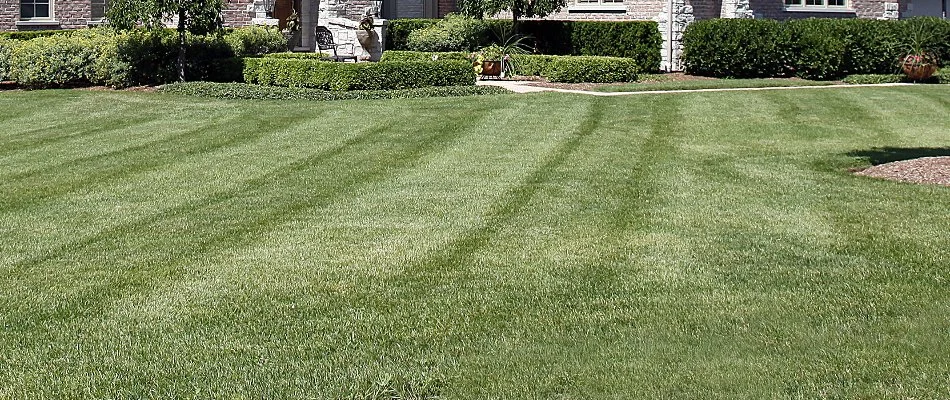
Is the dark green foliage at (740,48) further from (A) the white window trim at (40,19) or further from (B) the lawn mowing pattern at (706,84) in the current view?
(A) the white window trim at (40,19)

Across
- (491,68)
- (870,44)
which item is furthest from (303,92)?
(870,44)

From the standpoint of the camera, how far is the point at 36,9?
29469 millimetres

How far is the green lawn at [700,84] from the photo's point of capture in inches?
848

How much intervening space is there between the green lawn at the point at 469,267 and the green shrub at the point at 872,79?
9.55 metres

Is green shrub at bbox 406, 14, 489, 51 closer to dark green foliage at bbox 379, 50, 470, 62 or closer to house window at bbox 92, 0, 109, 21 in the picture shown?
dark green foliage at bbox 379, 50, 470, 62

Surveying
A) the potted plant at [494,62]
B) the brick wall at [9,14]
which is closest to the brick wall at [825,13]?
the potted plant at [494,62]

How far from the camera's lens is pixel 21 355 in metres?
5.71

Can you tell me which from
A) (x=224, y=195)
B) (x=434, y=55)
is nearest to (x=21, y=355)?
(x=224, y=195)

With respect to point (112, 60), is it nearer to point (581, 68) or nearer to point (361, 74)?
point (361, 74)

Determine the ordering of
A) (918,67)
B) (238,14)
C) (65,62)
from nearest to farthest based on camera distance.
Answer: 1. (65,62)
2. (918,67)
3. (238,14)

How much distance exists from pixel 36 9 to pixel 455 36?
35.3ft

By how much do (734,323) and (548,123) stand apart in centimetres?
965

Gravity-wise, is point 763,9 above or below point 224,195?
above

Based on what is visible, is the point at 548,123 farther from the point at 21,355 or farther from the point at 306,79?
the point at 21,355
